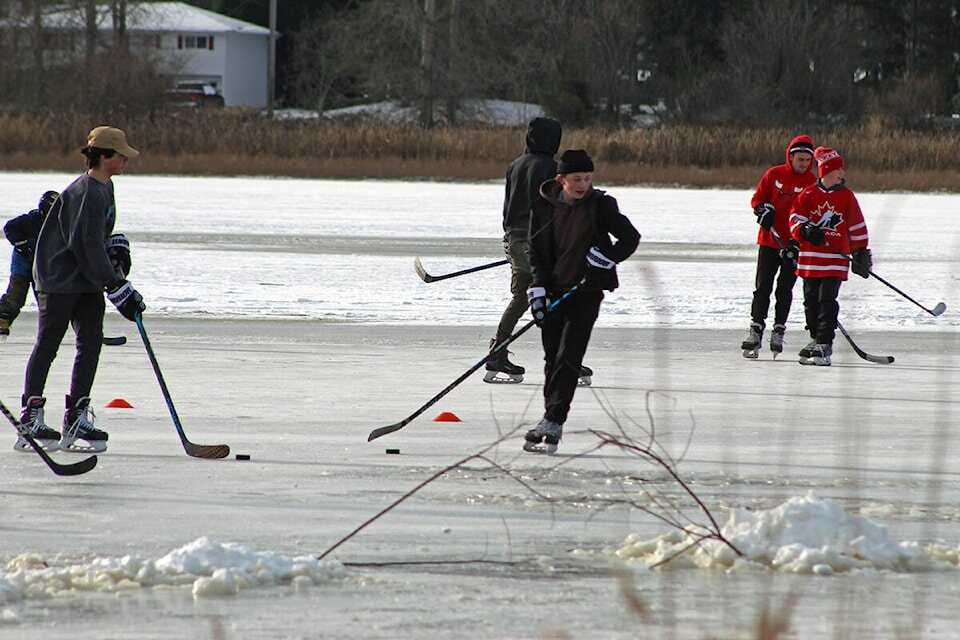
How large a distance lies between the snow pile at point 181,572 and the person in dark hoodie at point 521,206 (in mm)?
4312

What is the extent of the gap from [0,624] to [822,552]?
8.24ft

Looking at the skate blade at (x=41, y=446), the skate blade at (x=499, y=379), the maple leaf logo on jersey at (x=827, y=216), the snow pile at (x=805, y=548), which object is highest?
the maple leaf logo on jersey at (x=827, y=216)

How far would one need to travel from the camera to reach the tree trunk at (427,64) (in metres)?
52.7

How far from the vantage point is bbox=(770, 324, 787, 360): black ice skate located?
11.1m

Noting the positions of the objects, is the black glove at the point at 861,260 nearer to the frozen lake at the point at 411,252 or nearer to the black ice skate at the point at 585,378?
the frozen lake at the point at 411,252

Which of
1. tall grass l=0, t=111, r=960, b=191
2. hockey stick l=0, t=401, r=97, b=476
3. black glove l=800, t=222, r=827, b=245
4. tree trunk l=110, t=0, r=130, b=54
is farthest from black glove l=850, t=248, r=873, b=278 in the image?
tree trunk l=110, t=0, r=130, b=54

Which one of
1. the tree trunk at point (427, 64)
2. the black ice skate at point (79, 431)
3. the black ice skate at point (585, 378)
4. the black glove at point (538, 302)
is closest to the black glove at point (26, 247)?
the black ice skate at point (79, 431)

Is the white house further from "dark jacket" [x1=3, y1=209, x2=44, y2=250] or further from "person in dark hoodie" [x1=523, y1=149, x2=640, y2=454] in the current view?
"person in dark hoodie" [x1=523, y1=149, x2=640, y2=454]

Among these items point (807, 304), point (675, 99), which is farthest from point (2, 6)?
point (807, 304)

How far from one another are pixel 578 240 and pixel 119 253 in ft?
6.84

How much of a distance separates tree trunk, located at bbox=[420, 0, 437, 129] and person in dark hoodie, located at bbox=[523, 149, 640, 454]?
44.0 metres

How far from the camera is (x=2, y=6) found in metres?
58.6

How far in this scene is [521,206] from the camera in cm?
957

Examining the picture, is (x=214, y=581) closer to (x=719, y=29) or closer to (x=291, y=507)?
(x=291, y=507)
